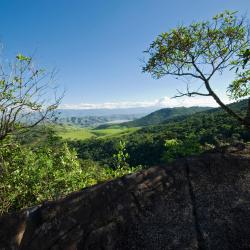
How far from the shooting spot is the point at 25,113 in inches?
739

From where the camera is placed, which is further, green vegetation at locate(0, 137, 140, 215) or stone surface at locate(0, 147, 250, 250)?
green vegetation at locate(0, 137, 140, 215)

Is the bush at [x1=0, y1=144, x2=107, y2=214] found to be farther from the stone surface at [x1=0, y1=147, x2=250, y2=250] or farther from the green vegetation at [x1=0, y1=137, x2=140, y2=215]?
the stone surface at [x1=0, y1=147, x2=250, y2=250]

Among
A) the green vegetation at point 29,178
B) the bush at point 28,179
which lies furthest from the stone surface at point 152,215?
the bush at point 28,179

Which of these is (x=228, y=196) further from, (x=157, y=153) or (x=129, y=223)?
(x=157, y=153)

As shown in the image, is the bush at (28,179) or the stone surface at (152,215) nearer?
the stone surface at (152,215)

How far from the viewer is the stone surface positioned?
835 centimetres

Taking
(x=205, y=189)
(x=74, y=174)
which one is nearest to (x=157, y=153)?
(x=74, y=174)

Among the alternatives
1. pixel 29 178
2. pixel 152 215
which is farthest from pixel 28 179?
pixel 152 215

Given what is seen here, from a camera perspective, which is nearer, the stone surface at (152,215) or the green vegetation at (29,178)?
the stone surface at (152,215)

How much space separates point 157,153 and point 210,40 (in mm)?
96089

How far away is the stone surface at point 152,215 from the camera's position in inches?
329

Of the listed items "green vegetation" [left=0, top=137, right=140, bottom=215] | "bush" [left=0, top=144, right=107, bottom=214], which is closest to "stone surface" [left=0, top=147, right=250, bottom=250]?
"green vegetation" [left=0, top=137, right=140, bottom=215]

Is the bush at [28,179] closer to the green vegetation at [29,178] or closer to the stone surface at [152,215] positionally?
the green vegetation at [29,178]

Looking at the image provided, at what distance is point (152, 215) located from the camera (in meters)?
9.05
